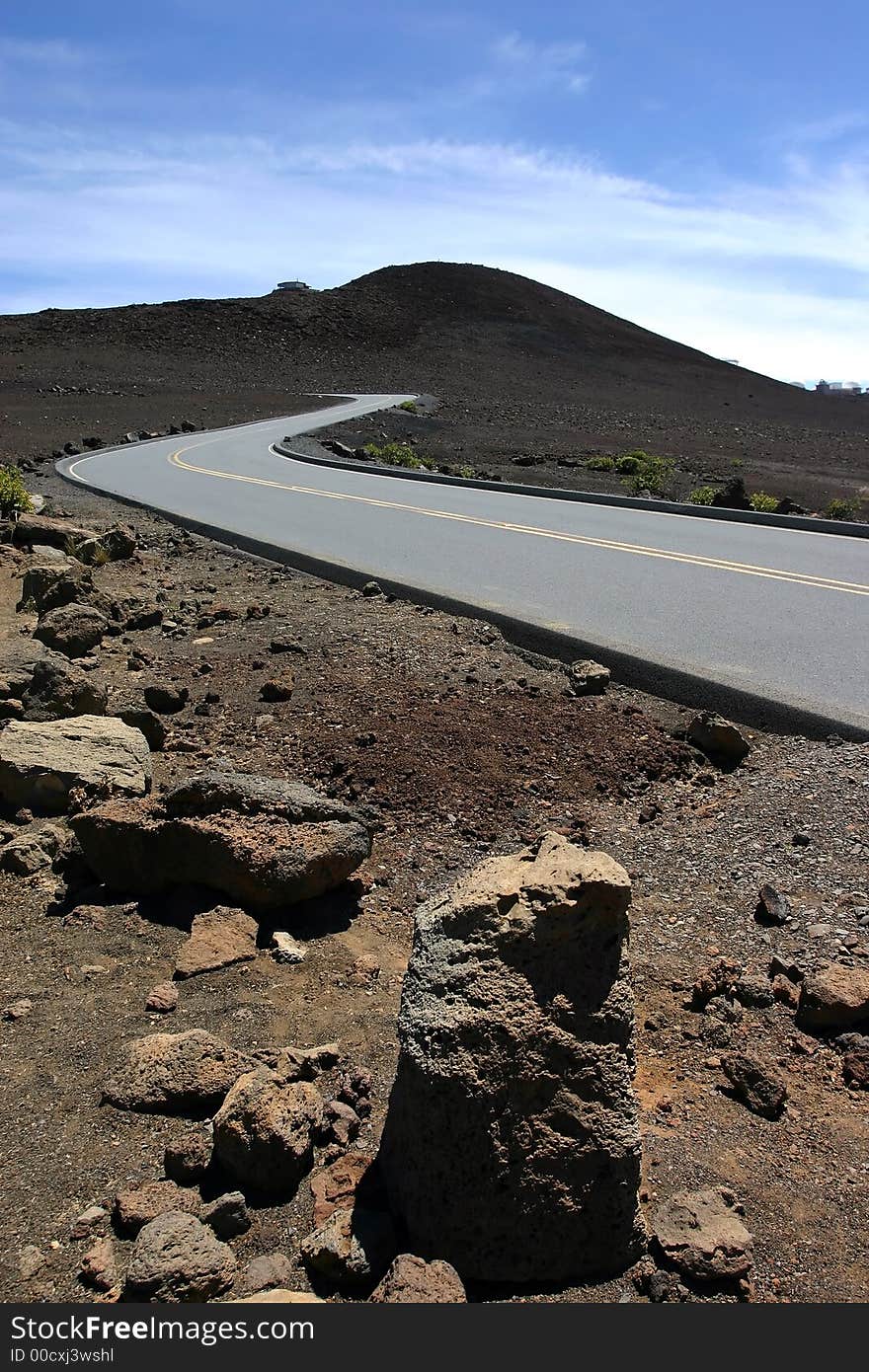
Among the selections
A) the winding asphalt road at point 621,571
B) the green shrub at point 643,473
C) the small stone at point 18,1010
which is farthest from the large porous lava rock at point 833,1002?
the green shrub at point 643,473

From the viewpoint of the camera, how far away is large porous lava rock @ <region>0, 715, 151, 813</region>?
5.26 m

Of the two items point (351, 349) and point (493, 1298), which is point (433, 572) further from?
point (351, 349)

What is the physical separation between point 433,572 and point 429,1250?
8678mm

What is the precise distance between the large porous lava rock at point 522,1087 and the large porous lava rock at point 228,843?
1.51 metres

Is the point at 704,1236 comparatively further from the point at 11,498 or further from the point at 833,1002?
the point at 11,498

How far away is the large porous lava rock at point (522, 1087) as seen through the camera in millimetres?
2729

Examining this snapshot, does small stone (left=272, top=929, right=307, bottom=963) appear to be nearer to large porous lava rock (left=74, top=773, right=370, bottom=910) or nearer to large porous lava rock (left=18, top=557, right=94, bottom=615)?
large porous lava rock (left=74, top=773, right=370, bottom=910)

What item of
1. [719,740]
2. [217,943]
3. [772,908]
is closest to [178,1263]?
[217,943]

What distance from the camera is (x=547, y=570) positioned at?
36.6 ft

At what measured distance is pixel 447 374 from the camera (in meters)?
73.7

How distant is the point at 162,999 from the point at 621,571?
8175 millimetres

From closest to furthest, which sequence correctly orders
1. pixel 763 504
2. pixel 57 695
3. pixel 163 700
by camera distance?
1. pixel 57 695
2. pixel 163 700
3. pixel 763 504

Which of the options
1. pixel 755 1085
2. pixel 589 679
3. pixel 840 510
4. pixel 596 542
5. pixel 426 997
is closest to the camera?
pixel 426 997
